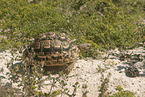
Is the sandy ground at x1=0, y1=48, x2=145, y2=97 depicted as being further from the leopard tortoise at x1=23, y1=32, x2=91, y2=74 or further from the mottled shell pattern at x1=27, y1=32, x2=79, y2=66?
the mottled shell pattern at x1=27, y1=32, x2=79, y2=66

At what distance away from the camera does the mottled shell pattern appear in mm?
4864

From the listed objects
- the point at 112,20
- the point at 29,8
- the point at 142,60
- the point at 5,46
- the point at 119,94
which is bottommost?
the point at 119,94

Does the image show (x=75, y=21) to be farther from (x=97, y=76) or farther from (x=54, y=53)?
(x=97, y=76)

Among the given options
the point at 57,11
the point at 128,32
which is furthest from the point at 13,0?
the point at 128,32

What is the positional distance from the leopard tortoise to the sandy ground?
15.7 inches

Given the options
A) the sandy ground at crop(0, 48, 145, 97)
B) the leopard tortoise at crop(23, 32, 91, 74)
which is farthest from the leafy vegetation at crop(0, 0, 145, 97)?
the leopard tortoise at crop(23, 32, 91, 74)

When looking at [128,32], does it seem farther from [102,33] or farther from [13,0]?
[13,0]

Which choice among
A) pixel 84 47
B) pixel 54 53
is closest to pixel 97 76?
pixel 54 53

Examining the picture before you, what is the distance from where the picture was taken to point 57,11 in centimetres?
833

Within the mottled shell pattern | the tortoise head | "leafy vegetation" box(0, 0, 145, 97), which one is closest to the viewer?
the mottled shell pattern

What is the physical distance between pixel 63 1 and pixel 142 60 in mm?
4994

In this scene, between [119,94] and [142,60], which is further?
[142,60]

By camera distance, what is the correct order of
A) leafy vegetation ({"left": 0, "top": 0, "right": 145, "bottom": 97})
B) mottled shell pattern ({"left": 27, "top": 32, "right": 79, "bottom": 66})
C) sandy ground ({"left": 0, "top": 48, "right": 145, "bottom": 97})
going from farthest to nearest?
leafy vegetation ({"left": 0, "top": 0, "right": 145, "bottom": 97})
mottled shell pattern ({"left": 27, "top": 32, "right": 79, "bottom": 66})
sandy ground ({"left": 0, "top": 48, "right": 145, "bottom": 97})

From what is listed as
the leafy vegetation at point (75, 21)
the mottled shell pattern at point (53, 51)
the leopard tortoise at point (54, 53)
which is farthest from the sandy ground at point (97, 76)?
the leafy vegetation at point (75, 21)
